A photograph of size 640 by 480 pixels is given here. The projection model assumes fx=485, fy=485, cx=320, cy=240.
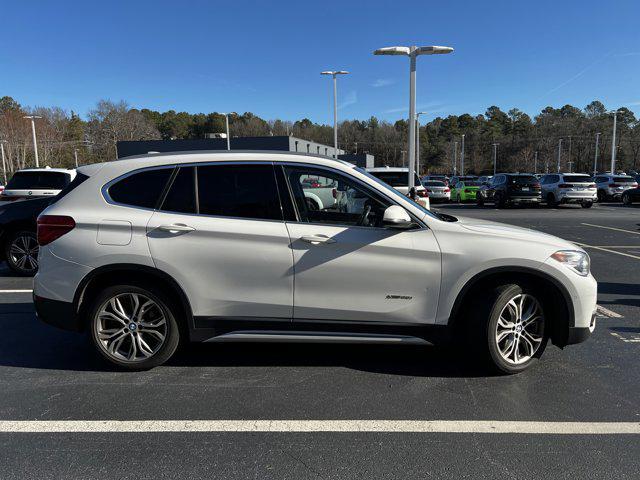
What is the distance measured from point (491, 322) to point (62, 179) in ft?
32.0

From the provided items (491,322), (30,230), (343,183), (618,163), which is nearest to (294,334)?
(343,183)

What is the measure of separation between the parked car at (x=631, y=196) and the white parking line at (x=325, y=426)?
28.4 metres

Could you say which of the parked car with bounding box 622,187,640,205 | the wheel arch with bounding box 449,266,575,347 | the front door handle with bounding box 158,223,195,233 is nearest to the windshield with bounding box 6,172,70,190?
the front door handle with bounding box 158,223,195,233

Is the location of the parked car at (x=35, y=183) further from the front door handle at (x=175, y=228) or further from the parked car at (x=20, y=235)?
the front door handle at (x=175, y=228)

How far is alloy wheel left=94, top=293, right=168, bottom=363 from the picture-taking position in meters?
3.97

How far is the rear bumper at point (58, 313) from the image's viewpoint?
3.96m

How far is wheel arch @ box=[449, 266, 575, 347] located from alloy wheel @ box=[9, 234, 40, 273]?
708 cm

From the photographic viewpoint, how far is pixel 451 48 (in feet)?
53.0

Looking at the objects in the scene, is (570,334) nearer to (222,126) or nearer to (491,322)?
(491,322)

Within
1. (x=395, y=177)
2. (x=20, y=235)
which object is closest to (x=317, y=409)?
(x=20, y=235)

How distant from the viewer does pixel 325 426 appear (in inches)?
126

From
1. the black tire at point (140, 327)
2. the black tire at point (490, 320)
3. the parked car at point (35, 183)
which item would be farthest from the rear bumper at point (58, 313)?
the parked car at point (35, 183)

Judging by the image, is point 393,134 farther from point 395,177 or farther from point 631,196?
point 395,177

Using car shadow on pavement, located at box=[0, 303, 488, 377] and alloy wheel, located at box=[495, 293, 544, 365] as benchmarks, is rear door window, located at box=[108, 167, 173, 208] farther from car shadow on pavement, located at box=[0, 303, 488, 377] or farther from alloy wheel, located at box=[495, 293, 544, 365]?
alloy wheel, located at box=[495, 293, 544, 365]
